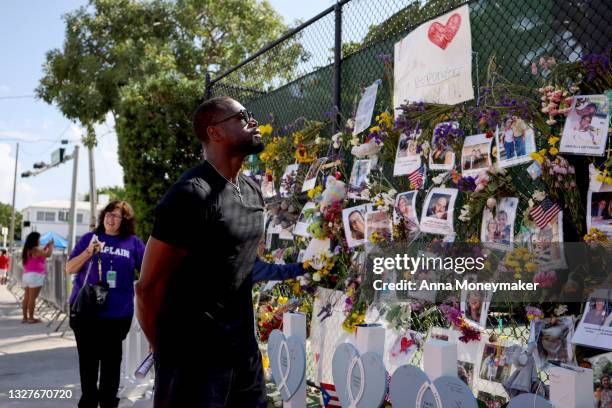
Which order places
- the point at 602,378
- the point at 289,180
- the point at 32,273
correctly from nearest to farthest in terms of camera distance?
the point at 602,378 < the point at 289,180 < the point at 32,273

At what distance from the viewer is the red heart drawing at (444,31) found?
3.68 m

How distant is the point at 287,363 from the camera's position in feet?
12.9

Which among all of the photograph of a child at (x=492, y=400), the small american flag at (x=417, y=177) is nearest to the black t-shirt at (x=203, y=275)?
the photograph of a child at (x=492, y=400)

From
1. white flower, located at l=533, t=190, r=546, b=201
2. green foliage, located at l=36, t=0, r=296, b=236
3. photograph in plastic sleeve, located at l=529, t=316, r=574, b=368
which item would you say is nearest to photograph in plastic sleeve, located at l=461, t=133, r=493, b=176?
white flower, located at l=533, t=190, r=546, b=201

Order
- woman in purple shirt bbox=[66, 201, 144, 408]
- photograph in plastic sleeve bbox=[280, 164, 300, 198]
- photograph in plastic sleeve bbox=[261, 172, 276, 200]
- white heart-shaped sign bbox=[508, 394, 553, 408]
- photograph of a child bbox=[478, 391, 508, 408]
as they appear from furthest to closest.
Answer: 1. photograph in plastic sleeve bbox=[261, 172, 276, 200]
2. photograph in plastic sleeve bbox=[280, 164, 300, 198]
3. woman in purple shirt bbox=[66, 201, 144, 408]
4. photograph of a child bbox=[478, 391, 508, 408]
5. white heart-shaped sign bbox=[508, 394, 553, 408]

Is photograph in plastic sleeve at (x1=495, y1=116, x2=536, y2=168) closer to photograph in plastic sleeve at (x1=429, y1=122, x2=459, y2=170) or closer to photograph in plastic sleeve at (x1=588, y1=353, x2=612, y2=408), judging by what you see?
photograph in plastic sleeve at (x1=429, y1=122, x2=459, y2=170)

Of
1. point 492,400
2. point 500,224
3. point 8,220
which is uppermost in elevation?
point 8,220

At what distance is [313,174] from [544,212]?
89.1 inches

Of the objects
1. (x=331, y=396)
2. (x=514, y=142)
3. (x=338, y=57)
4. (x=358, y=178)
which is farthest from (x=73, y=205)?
(x=514, y=142)

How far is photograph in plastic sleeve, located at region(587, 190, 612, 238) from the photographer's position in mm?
2746

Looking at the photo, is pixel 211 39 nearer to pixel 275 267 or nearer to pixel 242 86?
pixel 242 86

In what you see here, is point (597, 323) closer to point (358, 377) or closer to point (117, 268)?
point (358, 377)

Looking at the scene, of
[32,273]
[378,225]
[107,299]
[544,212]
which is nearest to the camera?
[544,212]

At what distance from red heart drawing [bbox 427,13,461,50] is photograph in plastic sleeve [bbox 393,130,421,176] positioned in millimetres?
580
